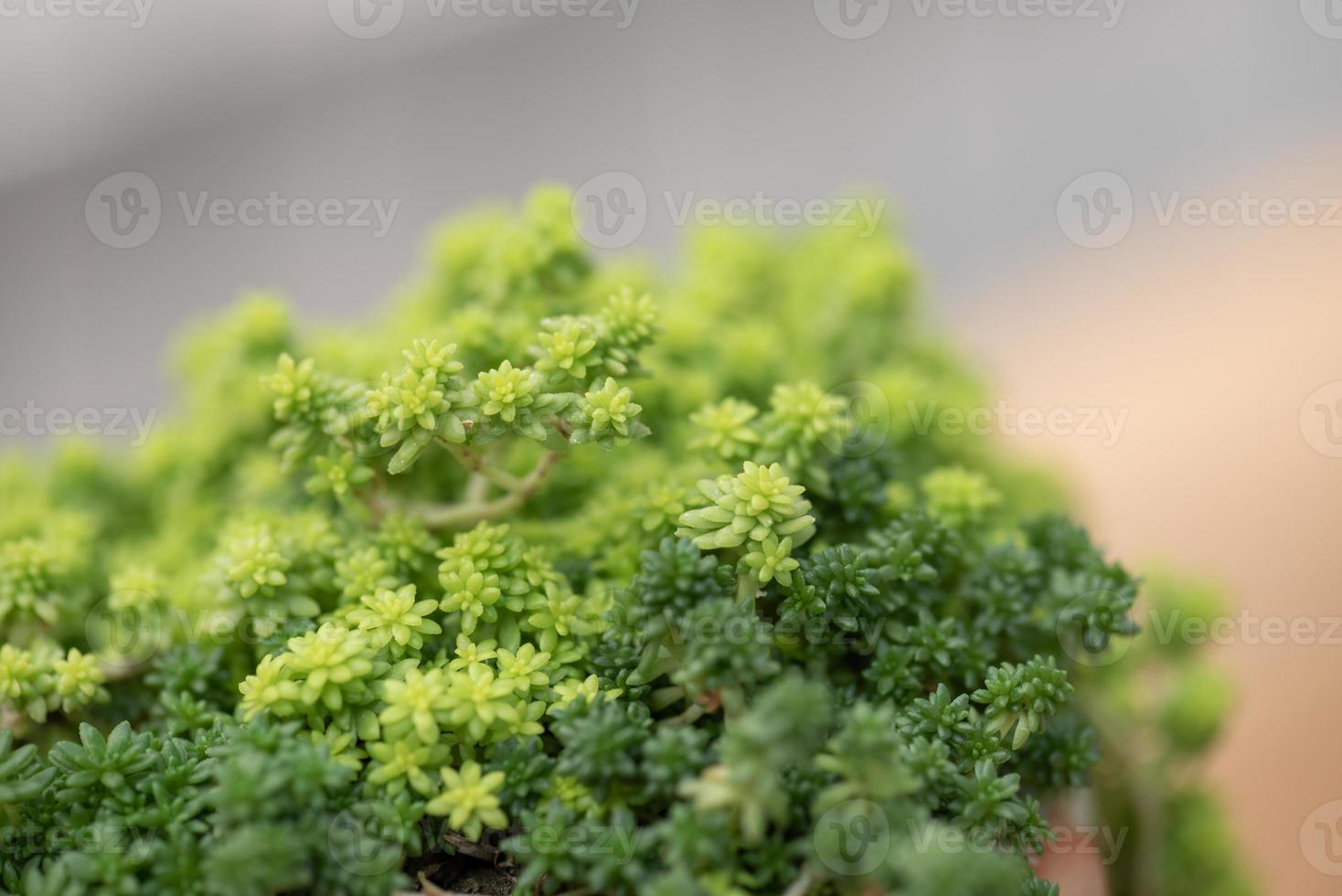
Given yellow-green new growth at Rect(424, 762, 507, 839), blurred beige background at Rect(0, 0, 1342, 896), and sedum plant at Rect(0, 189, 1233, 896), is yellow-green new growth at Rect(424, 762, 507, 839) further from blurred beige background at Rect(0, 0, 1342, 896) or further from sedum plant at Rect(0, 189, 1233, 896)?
blurred beige background at Rect(0, 0, 1342, 896)

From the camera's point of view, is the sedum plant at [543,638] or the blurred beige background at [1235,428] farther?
the blurred beige background at [1235,428]

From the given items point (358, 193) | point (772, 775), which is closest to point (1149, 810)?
point (772, 775)

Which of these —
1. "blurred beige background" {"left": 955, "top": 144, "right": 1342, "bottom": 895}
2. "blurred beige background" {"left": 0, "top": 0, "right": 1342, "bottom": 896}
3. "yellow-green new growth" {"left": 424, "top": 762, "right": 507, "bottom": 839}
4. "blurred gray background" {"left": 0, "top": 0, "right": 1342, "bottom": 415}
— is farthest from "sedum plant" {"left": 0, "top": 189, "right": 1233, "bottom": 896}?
"blurred gray background" {"left": 0, "top": 0, "right": 1342, "bottom": 415}

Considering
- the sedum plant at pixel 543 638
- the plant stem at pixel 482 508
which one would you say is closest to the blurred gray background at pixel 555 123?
the sedum plant at pixel 543 638

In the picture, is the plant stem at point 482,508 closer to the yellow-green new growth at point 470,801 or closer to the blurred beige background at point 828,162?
the yellow-green new growth at point 470,801

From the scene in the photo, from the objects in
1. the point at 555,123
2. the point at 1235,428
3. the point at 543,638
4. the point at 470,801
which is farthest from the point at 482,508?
the point at 555,123

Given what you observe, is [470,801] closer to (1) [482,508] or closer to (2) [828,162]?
(1) [482,508]
